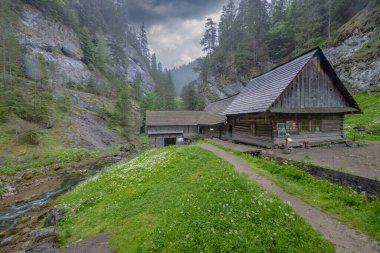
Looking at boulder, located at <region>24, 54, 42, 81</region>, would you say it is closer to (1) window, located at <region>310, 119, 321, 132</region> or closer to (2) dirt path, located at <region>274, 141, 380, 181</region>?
(1) window, located at <region>310, 119, 321, 132</region>

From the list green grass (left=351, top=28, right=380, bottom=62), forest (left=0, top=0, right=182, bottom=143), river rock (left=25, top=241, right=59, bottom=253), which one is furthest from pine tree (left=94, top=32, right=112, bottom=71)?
green grass (left=351, top=28, right=380, bottom=62)

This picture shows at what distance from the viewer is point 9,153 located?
25469mm

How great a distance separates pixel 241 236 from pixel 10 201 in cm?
1981

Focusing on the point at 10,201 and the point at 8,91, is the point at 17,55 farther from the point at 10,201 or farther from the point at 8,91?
the point at 10,201

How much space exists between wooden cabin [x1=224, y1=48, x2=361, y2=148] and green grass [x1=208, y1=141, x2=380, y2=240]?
668 cm

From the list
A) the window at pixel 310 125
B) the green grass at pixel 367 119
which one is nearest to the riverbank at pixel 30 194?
the window at pixel 310 125

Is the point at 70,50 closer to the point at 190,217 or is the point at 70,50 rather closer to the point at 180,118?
the point at 180,118

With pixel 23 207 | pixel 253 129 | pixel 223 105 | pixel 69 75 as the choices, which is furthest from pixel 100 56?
pixel 253 129

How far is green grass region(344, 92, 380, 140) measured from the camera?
68.9ft

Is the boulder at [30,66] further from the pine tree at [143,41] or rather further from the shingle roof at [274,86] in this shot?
the pine tree at [143,41]

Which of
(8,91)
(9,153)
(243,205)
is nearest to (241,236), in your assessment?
(243,205)

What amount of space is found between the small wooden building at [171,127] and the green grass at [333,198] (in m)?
26.2

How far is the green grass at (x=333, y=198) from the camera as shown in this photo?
20.5 feet

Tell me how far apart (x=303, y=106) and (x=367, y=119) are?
13.9m
